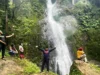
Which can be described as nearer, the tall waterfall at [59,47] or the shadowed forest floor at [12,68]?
the shadowed forest floor at [12,68]

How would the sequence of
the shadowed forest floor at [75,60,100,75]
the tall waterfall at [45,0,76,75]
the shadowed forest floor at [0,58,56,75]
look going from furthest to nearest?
the tall waterfall at [45,0,76,75] < the shadowed forest floor at [75,60,100,75] < the shadowed forest floor at [0,58,56,75]

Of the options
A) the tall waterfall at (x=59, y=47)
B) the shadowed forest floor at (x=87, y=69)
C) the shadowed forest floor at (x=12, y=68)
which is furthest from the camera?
the tall waterfall at (x=59, y=47)

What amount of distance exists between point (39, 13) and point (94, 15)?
6638 millimetres

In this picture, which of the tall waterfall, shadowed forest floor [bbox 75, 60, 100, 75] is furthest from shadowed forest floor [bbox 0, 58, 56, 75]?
the tall waterfall

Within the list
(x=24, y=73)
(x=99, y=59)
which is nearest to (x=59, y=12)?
(x=99, y=59)

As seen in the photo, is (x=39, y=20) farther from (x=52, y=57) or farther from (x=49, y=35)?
(x=52, y=57)

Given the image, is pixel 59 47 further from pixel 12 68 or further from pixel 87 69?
pixel 12 68

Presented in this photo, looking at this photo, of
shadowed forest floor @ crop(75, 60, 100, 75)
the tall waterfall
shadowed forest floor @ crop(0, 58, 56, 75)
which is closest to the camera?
shadowed forest floor @ crop(0, 58, 56, 75)

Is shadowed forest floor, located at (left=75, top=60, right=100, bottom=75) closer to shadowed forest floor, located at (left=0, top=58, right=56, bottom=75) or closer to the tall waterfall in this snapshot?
shadowed forest floor, located at (left=0, top=58, right=56, bottom=75)

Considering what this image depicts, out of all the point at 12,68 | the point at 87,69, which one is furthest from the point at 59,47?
the point at 12,68

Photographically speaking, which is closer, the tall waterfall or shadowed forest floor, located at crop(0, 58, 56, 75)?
shadowed forest floor, located at crop(0, 58, 56, 75)

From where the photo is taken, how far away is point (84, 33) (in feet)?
80.6

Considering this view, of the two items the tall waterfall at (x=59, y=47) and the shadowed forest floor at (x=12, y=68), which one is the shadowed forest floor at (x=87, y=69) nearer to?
the shadowed forest floor at (x=12, y=68)

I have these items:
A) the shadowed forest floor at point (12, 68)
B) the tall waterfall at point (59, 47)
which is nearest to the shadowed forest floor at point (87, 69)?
the shadowed forest floor at point (12, 68)
